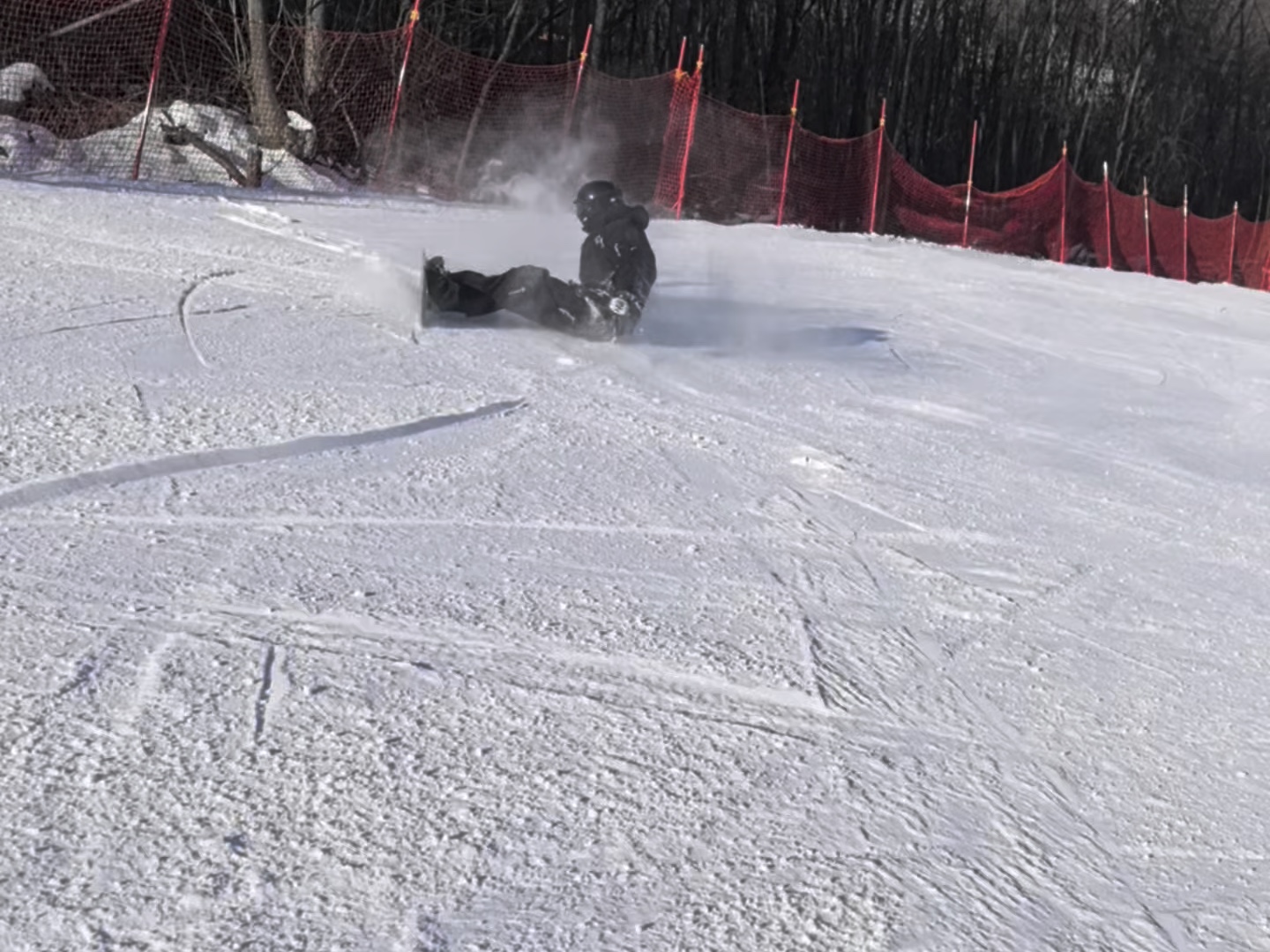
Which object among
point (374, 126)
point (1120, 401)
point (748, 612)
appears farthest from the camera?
point (374, 126)

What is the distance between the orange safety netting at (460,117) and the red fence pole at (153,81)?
6 centimetres

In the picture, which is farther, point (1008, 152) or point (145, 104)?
point (1008, 152)

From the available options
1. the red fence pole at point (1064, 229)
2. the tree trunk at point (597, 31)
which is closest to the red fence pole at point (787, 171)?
the red fence pole at point (1064, 229)

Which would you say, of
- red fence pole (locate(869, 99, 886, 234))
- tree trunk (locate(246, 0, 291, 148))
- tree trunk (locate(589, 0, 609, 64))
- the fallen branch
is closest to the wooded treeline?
tree trunk (locate(589, 0, 609, 64))

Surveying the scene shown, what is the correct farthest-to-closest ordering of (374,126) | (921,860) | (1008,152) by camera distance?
(1008,152) → (374,126) → (921,860)

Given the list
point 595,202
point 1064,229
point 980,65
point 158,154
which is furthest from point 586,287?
point 980,65

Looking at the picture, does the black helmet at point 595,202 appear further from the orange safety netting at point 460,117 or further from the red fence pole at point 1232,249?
the red fence pole at point 1232,249

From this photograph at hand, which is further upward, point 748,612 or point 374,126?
point 374,126

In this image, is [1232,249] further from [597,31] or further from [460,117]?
[460,117]

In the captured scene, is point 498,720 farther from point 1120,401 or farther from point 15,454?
point 1120,401

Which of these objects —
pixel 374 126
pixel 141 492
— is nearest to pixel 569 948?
pixel 141 492

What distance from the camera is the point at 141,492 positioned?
5.05 m

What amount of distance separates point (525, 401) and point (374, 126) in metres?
11.2

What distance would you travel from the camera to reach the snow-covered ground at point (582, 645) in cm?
299
